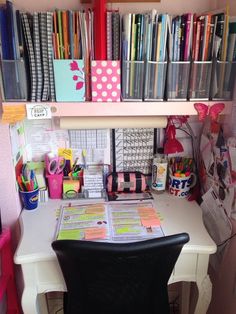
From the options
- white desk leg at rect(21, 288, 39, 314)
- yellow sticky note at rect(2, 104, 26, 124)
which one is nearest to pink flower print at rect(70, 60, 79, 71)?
yellow sticky note at rect(2, 104, 26, 124)

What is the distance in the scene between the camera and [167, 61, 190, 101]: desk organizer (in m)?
1.05

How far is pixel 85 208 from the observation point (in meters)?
1.26

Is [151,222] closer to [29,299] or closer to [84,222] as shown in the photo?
[84,222]

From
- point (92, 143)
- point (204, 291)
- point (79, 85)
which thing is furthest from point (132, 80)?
point (204, 291)

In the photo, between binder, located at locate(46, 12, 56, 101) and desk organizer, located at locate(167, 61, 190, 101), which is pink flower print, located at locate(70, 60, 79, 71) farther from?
desk organizer, located at locate(167, 61, 190, 101)

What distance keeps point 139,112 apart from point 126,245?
514 mm

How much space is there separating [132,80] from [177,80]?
0.18 m

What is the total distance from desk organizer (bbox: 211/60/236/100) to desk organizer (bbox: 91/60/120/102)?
1.24 ft

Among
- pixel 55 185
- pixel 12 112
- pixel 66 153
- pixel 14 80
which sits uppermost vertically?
pixel 14 80

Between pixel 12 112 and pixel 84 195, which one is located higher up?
pixel 12 112

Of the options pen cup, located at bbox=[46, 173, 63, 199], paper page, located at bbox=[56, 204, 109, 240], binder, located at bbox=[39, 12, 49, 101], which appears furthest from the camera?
pen cup, located at bbox=[46, 173, 63, 199]

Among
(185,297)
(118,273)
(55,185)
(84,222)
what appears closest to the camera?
(118,273)

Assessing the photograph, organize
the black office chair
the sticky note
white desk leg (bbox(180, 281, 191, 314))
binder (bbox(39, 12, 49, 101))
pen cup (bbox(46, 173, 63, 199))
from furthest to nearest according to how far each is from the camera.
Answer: white desk leg (bbox(180, 281, 191, 314))
pen cup (bbox(46, 173, 63, 199))
the sticky note
binder (bbox(39, 12, 49, 101))
the black office chair

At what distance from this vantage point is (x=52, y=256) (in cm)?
99
